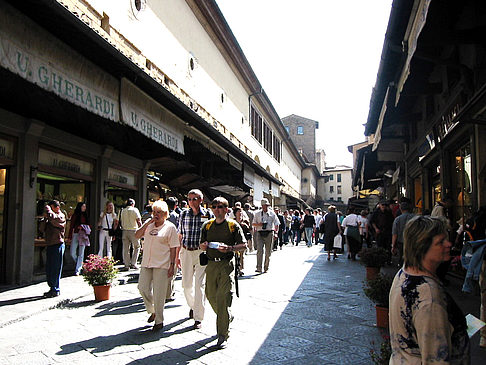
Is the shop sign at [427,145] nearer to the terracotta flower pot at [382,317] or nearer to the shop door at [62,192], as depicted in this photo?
the terracotta flower pot at [382,317]

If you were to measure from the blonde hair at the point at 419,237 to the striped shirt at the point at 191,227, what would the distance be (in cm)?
391

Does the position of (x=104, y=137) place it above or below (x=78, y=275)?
above

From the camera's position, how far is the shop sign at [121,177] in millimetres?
11703

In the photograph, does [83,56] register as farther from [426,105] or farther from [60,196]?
[426,105]

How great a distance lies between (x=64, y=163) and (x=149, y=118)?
267 cm

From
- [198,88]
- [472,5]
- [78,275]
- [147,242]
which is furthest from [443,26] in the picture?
[198,88]

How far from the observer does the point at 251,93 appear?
2658 centimetres

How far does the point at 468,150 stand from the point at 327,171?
84.5 metres

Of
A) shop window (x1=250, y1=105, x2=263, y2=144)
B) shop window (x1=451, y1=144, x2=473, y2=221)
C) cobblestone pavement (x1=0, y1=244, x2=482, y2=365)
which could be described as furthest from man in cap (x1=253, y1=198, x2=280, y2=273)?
shop window (x1=250, y1=105, x2=263, y2=144)

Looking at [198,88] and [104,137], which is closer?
[104,137]

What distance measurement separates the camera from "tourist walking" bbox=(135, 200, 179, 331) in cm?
539

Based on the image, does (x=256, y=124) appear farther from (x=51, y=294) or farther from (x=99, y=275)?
(x=51, y=294)

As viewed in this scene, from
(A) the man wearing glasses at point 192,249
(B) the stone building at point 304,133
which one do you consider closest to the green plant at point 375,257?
(A) the man wearing glasses at point 192,249

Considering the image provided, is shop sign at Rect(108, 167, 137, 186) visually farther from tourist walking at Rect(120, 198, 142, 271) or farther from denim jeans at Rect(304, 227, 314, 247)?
denim jeans at Rect(304, 227, 314, 247)
